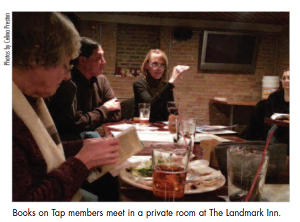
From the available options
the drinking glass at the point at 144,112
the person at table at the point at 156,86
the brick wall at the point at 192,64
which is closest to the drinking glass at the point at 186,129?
the drinking glass at the point at 144,112

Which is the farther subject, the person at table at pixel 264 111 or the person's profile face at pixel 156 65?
the person's profile face at pixel 156 65

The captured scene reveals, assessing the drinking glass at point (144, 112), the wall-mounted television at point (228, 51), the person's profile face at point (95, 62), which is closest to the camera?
the drinking glass at point (144, 112)

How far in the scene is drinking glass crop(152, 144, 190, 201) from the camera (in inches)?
24.9

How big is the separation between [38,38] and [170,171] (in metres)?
0.51

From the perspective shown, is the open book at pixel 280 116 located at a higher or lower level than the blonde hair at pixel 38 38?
lower

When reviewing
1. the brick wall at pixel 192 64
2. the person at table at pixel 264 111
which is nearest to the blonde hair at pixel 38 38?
the person at table at pixel 264 111

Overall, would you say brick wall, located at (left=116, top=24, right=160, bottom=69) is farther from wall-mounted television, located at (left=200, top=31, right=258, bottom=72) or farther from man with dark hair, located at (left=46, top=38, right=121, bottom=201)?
man with dark hair, located at (left=46, top=38, right=121, bottom=201)

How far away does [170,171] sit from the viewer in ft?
2.15

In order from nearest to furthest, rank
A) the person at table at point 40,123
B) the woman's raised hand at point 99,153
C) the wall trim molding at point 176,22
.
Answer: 1. the person at table at point 40,123
2. the woman's raised hand at point 99,153
3. the wall trim molding at point 176,22

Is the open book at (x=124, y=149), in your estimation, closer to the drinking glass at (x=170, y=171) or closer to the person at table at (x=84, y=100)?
the drinking glass at (x=170, y=171)

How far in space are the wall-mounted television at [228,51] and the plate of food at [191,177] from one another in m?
4.13

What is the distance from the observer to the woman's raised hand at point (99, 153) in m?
0.75

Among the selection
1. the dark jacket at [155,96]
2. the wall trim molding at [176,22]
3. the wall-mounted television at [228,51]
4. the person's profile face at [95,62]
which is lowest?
the dark jacket at [155,96]
